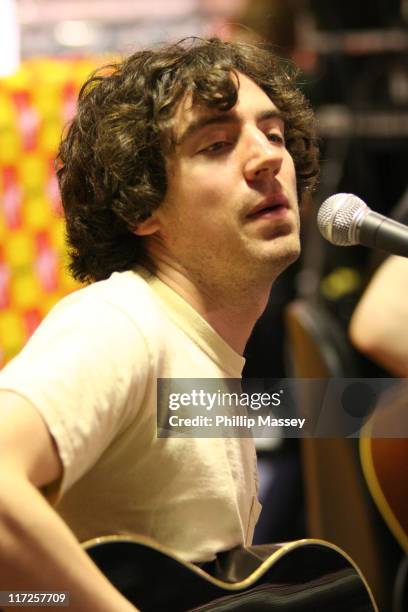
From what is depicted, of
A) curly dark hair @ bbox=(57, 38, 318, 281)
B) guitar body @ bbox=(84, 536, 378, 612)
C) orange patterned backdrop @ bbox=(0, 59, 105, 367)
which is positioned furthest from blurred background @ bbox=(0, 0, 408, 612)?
guitar body @ bbox=(84, 536, 378, 612)

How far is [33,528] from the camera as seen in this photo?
0.86m

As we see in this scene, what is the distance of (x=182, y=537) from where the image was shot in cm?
105

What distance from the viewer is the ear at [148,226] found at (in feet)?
3.76

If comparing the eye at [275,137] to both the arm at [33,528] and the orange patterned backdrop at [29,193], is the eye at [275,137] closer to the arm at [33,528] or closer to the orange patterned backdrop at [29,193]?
the arm at [33,528]

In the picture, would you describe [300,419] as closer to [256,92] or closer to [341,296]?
[256,92]

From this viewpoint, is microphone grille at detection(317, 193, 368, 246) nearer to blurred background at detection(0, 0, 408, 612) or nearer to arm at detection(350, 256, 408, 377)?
blurred background at detection(0, 0, 408, 612)

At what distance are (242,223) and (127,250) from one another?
0.16 m

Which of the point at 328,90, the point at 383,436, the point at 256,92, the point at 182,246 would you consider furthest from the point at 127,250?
the point at 328,90

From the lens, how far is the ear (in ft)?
3.76

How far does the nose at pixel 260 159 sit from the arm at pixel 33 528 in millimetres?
380

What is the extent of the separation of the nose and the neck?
12 cm

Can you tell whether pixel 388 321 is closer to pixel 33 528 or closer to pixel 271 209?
pixel 271 209

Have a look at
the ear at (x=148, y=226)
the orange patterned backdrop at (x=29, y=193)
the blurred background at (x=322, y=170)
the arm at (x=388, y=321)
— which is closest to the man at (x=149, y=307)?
the ear at (x=148, y=226)

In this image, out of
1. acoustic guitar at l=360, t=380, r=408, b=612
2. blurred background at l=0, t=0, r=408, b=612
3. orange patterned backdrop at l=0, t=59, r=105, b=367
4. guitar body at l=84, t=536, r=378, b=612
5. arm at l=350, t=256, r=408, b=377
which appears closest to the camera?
guitar body at l=84, t=536, r=378, b=612
